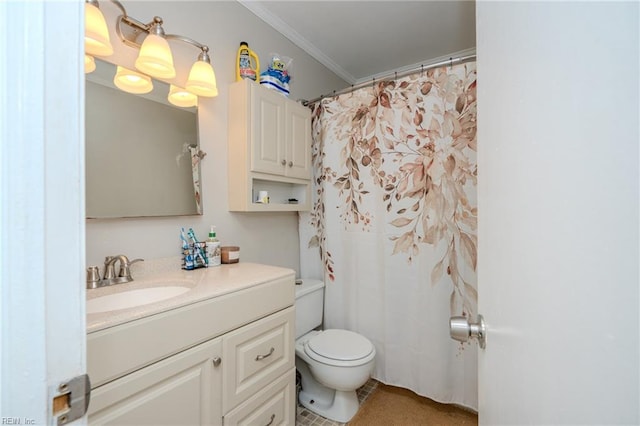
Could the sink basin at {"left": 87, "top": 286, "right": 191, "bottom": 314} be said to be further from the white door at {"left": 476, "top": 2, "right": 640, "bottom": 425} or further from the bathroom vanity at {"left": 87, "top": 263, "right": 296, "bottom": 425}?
→ the white door at {"left": 476, "top": 2, "right": 640, "bottom": 425}

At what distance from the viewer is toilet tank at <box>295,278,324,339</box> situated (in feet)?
5.74

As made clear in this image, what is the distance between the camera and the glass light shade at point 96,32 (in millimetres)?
1009

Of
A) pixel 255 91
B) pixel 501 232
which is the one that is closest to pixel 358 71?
pixel 255 91

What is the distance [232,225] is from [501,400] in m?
1.46

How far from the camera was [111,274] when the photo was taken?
1.12m

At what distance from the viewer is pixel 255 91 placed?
1537 millimetres

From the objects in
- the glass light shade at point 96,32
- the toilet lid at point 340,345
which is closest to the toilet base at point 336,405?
the toilet lid at point 340,345

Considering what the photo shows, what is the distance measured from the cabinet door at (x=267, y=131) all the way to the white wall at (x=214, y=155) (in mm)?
187

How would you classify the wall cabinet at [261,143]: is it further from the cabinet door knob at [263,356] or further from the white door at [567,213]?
the white door at [567,213]

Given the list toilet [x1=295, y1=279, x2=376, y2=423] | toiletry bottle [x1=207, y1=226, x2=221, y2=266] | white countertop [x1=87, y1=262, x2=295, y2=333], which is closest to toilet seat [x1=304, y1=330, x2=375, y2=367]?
toilet [x1=295, y1=279, x2=376, y2=423]

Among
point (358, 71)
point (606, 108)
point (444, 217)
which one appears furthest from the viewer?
point (358, 71)

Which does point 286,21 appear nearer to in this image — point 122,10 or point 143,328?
point 122,10

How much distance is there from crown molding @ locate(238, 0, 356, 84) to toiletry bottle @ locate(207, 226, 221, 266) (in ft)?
4.75

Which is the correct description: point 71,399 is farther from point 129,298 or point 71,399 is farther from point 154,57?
point 154,57
